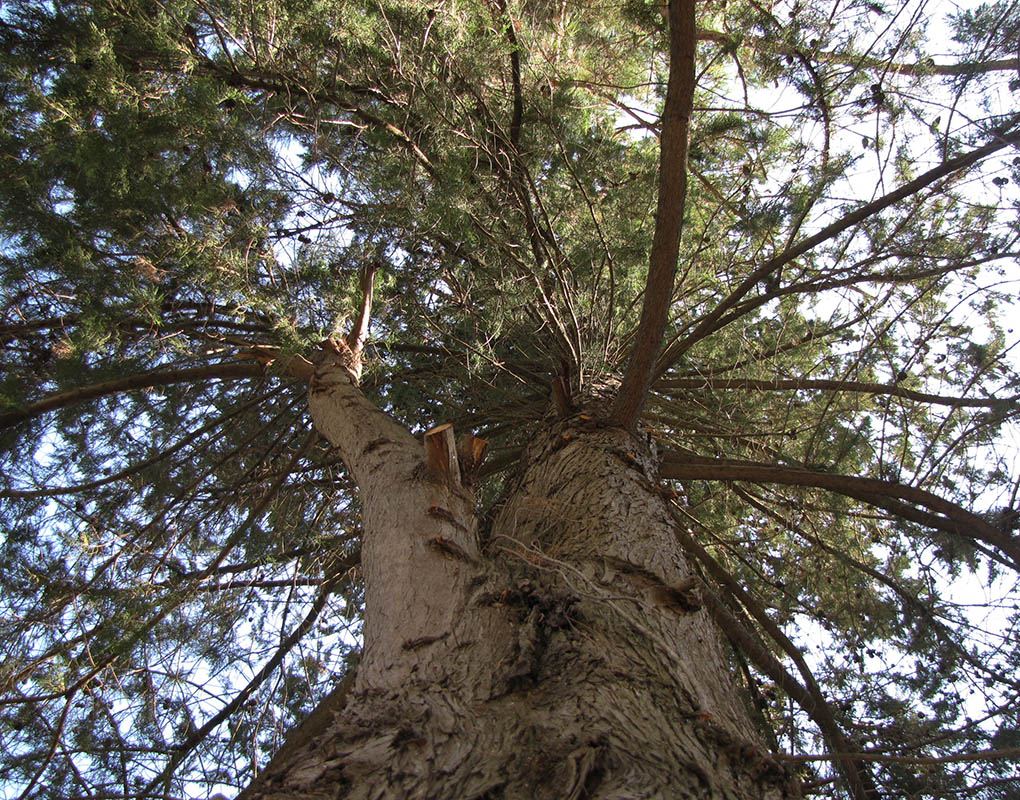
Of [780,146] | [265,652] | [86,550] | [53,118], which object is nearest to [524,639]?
[265,652]

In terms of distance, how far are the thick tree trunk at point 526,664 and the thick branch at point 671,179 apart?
55cm

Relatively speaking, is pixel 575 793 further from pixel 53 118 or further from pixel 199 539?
pixel 199 539

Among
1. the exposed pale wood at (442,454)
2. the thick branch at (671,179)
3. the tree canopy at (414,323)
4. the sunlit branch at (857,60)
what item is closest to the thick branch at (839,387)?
the tree canopy at (414,323)

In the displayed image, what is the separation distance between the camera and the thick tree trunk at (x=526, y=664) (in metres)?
1.17

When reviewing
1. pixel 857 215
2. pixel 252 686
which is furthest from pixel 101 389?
pixel 857 215

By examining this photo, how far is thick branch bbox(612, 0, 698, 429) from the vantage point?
221 centimetres

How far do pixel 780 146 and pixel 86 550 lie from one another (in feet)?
13.8

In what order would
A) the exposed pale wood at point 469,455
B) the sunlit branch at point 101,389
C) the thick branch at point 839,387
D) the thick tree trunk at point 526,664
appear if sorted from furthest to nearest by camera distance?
1. the sunlit branch at point 101,389
2. the thick branch at point 839,387
3. the exposed pale wood at point 469,455
4. the thick tree trunk at point 526,664

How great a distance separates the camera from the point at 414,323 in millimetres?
3783

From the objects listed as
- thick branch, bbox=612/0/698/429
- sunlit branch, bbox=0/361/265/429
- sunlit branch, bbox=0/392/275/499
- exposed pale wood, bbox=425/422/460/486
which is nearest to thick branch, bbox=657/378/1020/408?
thick branch, bbox=612/0/698/429

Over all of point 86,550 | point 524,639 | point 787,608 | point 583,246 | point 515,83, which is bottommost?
point 524,639

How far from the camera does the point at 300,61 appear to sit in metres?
3.42

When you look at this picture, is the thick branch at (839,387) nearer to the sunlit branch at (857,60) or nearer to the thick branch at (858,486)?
the thick branch at (858,486)

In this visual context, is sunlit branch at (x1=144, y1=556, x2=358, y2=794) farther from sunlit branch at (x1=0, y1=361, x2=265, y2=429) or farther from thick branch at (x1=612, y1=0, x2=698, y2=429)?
thick branch at (x1=612, y1=0, x2=698, y2=429)
